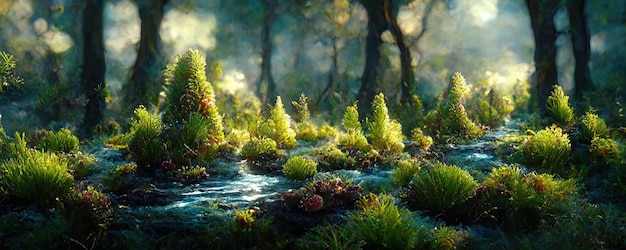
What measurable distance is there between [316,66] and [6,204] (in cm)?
4096

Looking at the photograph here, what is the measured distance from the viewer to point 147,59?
60.2ft

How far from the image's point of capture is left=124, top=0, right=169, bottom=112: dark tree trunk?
17.9m

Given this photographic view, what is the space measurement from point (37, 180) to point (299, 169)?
449 centimetres

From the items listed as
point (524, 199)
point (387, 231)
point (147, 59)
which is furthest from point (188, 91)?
point (147, 59)

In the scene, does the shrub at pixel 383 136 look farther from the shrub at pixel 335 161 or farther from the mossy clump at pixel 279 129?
the mossy clump at pixel 279 129

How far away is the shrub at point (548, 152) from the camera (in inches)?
353

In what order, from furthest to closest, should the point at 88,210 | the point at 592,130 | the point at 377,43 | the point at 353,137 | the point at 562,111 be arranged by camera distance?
the point at 377,43 → the point at 562,111 → the point at 353,137 → the point at 592,130 → the point at 88,210

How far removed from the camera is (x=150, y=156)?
9.06 metres

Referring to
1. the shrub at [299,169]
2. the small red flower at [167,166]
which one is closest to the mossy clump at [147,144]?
the small red flower at [167,166]

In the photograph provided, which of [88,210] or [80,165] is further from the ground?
[80,165]

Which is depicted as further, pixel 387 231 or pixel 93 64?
pixel 93 64

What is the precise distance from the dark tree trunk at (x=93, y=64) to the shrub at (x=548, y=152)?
1363 centimetres

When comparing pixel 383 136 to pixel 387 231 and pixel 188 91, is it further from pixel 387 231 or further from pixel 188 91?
pixel 387 231

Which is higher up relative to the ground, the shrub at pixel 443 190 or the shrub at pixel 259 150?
the shrub at pixel 259 150
